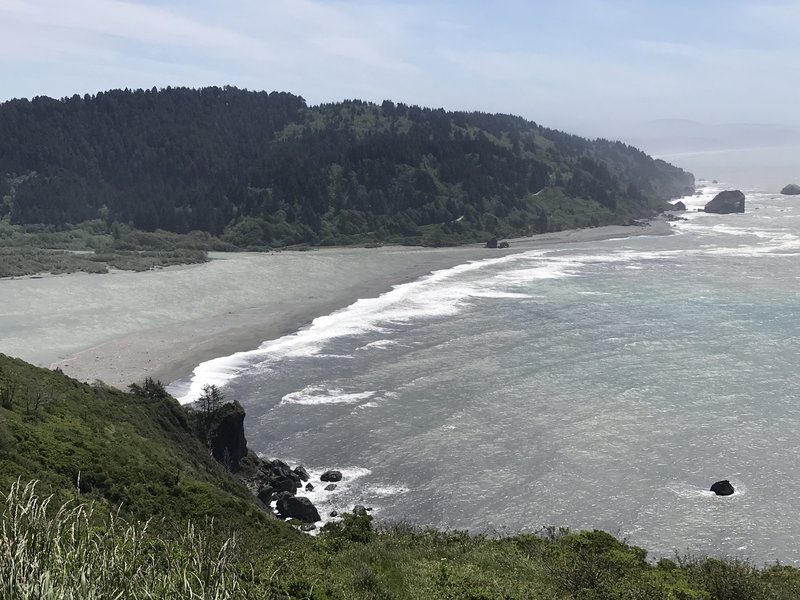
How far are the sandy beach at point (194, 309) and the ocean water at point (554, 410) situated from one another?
7.19 metres

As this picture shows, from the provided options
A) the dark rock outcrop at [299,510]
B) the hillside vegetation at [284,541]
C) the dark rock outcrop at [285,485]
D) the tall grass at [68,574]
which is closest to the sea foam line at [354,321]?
the dark rock outcrop at [285,485]

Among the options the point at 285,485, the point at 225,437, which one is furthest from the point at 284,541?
the point at 225,437

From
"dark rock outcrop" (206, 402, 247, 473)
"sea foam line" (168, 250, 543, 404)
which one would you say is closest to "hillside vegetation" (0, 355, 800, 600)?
"dark rock outcrop" (206, 402, 247, 473)

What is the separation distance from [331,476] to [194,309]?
73613 millimetres

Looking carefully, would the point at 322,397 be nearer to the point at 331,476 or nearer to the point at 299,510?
the point at 331,476

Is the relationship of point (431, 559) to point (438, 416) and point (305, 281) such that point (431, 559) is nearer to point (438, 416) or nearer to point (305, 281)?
point (438, 416)

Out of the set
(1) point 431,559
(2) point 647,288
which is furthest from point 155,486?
(2) point 647,288

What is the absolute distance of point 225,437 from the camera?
191 ft

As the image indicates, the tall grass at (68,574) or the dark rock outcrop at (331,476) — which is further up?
the tall grass at (68,574)

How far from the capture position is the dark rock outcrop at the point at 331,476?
57.4 meters

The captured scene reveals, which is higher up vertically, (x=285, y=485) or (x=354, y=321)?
(x=354, y=321)

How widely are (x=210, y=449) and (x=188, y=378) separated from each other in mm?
25816

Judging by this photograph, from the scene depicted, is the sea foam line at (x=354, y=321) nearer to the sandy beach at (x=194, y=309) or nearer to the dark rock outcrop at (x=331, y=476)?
the sandy beach at (x=194, y=309)

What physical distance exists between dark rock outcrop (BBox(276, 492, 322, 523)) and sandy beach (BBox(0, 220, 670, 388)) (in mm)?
34381
